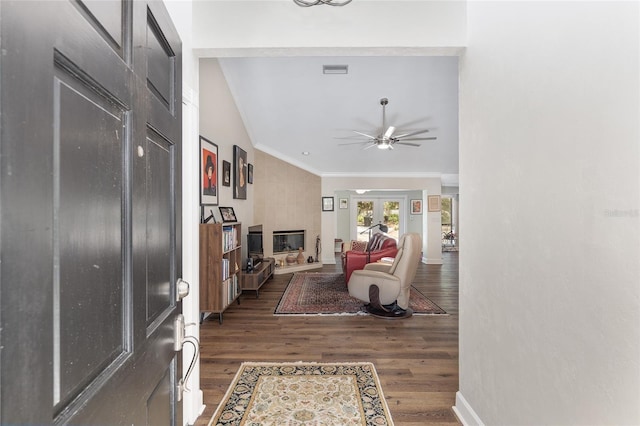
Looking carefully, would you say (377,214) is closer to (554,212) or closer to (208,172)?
(208,172)

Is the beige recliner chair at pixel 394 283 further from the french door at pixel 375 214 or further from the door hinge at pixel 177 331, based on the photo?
the french door at pixel 375 214

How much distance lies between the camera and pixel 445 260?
8031mm

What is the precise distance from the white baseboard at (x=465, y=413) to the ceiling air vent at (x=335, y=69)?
354cm

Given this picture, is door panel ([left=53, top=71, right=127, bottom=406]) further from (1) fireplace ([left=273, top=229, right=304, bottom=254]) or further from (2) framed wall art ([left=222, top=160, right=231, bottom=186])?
(1) fireplace ([left=273, top=229, right=304, bottom=254])

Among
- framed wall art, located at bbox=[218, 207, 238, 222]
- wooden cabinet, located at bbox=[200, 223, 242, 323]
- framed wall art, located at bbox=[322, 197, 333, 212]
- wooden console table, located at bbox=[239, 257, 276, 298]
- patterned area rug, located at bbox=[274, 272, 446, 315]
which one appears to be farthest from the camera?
framed wall art, located at bbox=[322, 197, 333, 212]

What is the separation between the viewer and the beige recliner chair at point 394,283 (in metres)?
3.40

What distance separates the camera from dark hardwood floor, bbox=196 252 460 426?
1989 millimetres

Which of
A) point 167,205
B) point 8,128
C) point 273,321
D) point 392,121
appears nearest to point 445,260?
point 392,121

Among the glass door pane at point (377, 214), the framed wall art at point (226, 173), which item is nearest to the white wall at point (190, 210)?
the framed wall art at point (226, 173)

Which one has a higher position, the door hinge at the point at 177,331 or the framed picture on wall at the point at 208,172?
the framed picture on wall at the point at 208,172

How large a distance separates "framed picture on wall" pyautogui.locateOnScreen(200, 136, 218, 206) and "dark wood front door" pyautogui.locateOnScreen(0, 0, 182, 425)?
249 cm

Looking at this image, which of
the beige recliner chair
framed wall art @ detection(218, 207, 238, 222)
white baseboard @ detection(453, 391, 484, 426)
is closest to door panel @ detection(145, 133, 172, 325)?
white baseboard @ detection(453, 391, 484, 426)

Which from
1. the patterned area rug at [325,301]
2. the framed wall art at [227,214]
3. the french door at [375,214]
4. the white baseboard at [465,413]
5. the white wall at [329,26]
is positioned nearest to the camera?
the white baseboard at [465,413]

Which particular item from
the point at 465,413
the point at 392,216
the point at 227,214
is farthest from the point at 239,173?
the point at 392,216
